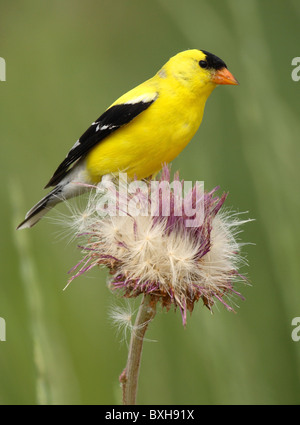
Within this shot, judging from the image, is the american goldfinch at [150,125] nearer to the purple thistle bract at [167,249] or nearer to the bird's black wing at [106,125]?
the bird's black wing at [106,125]

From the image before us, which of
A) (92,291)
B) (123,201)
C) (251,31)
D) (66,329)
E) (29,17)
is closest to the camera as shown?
(123,201)

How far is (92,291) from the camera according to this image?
2453mm

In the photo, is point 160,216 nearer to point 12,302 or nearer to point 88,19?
point 12,302

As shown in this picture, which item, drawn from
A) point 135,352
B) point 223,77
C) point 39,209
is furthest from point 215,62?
point 135,352

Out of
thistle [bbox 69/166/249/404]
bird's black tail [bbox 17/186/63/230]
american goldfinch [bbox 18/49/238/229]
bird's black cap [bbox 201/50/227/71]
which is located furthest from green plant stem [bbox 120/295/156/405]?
bird's black cap [bbox 201/50/227/71]

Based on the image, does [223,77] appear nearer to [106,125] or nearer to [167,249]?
[106,125]

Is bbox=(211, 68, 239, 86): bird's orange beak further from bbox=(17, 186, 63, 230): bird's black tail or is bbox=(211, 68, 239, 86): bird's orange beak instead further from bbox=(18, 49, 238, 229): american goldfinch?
bbox=(17, 186, 63, 230): bird's black tail

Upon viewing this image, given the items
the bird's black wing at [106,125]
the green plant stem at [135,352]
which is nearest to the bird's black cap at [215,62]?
the bird's black wing at [106,125]

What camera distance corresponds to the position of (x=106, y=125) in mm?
2172

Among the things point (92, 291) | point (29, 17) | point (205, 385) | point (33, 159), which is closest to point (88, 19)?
point (29, 17)

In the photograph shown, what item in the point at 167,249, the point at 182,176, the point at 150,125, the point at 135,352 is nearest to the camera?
the point at 135,352

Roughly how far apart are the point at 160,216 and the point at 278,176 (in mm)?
576

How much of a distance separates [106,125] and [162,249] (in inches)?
30.6

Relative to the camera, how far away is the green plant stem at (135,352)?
1.37 meters
